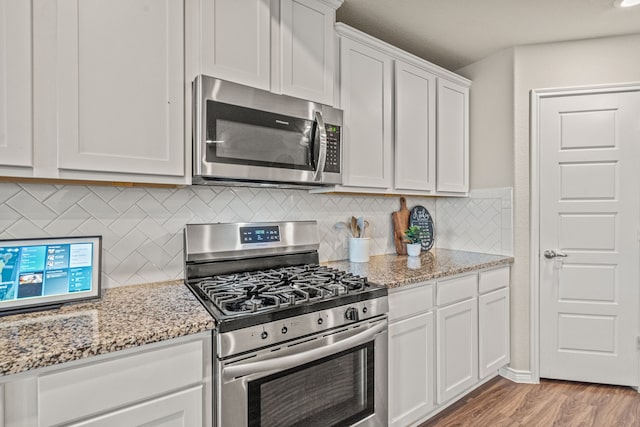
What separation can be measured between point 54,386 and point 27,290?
1.63 feet

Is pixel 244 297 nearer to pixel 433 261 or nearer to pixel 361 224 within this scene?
pixel 361 224

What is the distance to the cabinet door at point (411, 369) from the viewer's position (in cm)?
185

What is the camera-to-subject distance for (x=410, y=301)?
1.91m

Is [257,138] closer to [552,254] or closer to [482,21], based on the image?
[482,21]

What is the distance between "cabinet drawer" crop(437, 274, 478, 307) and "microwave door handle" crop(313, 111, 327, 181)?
97 centimetres

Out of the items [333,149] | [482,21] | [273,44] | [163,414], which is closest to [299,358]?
[163,414]

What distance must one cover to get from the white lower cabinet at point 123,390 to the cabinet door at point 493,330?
6.28 ft

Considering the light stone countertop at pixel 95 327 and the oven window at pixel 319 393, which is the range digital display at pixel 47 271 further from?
the oven window at pixel 319 393

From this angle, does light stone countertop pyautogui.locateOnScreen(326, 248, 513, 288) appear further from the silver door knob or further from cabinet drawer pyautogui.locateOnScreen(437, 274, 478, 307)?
the silver door knob

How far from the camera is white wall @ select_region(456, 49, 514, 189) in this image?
2750mm

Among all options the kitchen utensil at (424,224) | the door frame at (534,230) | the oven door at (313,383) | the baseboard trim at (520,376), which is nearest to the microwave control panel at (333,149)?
the oven door at (313,383)

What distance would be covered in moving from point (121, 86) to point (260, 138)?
1.89 feet

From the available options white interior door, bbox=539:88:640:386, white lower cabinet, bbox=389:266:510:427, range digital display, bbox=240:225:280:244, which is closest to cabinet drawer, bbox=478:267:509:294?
white lower cabinet, bbox=389:266:510:427

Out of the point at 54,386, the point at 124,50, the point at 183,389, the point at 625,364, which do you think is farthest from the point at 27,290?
the point at 625,364
